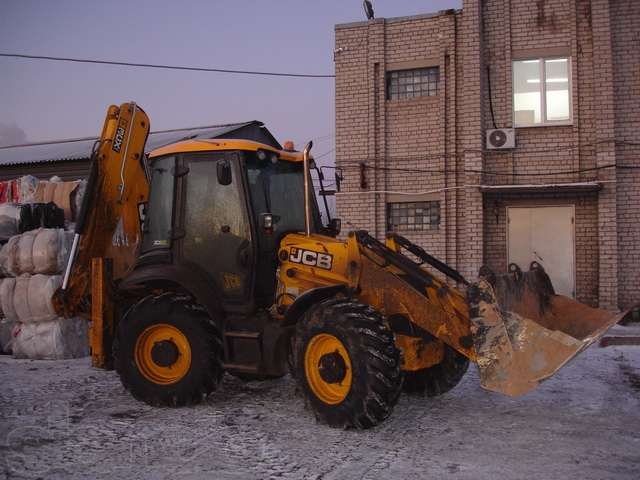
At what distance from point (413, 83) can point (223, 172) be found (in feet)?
28.7

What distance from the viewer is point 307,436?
189 inches

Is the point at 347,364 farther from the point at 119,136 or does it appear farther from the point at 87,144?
the point at 87,144

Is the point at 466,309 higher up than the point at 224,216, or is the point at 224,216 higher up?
the point at 224,216

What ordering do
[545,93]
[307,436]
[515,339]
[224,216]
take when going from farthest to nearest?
[545,93], [224,216], [307,436], [515,339]

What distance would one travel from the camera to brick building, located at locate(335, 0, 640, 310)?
1207cm

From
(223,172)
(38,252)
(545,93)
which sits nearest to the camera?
(223,172)

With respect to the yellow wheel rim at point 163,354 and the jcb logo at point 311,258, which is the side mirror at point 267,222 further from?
the yellow wheel rim at point 163,354

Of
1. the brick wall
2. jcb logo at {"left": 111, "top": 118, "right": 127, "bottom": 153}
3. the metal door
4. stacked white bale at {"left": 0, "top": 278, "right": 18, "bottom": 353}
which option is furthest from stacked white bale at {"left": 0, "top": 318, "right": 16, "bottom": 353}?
the brick wall

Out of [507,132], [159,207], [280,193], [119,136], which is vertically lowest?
[159,207]

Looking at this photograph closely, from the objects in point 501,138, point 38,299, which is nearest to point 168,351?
point 38,299

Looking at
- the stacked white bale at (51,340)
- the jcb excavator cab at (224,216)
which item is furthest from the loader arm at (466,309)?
the stacked white bale at (51,340)

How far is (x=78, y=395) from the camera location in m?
6.33

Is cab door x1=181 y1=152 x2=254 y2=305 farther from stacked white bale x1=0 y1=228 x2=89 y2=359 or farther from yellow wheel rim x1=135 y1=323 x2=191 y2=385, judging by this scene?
stacked white bale x1=0 y1=228 x2=89 y2=359

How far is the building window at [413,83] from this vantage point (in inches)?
514
